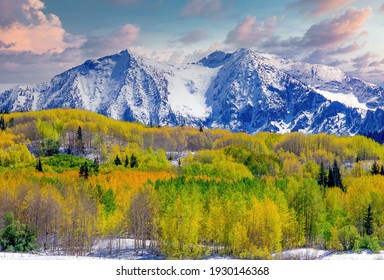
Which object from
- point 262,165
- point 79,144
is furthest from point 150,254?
point 79,144

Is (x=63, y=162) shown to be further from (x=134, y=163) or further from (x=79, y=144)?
(x=79, y=144)

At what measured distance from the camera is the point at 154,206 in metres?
40.6

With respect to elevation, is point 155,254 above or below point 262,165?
below

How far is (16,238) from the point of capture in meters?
35.4

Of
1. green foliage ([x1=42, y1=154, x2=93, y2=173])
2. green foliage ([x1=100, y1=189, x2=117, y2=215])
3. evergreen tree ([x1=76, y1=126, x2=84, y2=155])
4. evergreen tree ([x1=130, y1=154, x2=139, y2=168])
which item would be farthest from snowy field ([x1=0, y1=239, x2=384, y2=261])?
evergreen tree ([x1=76, y1=126, x2=84, y2=155])

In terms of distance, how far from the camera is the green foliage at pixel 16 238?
3488 cm

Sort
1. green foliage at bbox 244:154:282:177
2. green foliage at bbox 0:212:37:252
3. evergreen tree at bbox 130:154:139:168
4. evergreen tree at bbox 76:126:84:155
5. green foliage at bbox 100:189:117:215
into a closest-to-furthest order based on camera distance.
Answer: green foliage at bbox 0:212:37:252
green foliage at bbox 100:189:117:215
green foliage at bbox 244:154:282:177
evergreen tree at bbox 130:154:139:168
evergreen tree at bbox 76:126:84:155

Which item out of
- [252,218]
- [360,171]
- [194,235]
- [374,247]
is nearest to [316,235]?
[374,247]

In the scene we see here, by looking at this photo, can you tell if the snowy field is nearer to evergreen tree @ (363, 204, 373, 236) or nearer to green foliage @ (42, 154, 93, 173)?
evergreen tree @ (363, 204, 373, 236)

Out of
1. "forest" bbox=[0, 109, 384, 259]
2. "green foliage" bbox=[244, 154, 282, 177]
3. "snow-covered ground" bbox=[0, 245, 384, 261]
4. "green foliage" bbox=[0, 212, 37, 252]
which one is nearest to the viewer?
"green foliage" bbox=[0, 212, 37, 252]

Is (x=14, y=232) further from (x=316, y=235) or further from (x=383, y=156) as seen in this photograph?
(x=383, y=156)

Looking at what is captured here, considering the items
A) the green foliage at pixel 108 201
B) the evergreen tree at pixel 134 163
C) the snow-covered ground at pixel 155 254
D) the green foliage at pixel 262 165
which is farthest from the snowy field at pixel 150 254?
the evergreen tree at pixel 134 163

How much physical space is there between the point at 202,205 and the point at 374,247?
13.4m

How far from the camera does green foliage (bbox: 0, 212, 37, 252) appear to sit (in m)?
34.9
